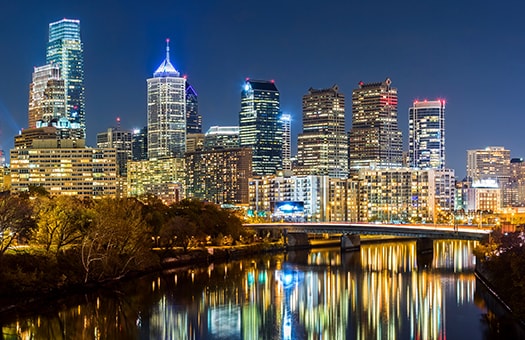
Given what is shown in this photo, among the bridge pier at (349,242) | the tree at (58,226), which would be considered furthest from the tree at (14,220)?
the bridge pier at (349,242)

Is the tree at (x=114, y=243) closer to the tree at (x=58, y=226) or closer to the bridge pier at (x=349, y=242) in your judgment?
the tree at (x=58, y=226)

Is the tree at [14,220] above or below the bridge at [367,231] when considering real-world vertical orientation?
above

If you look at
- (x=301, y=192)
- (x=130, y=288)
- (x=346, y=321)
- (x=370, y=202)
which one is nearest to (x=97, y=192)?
(x=301, y=192)

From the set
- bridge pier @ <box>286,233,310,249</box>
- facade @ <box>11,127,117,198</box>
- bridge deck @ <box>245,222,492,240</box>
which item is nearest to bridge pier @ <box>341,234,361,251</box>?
bridge deck @ <box>245,222,492,240</box>

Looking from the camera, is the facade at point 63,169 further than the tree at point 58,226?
Yes

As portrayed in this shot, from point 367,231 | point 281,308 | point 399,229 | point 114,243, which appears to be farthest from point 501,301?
point 367,231

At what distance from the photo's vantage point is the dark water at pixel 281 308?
47062mm

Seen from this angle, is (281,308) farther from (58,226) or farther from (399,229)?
(399,229)

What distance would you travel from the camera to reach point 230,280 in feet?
230

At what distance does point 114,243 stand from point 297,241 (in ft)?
167

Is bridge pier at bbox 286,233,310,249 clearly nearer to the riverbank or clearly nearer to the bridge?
the bridge

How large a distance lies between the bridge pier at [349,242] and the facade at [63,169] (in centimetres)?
7762

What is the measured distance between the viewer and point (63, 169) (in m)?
176

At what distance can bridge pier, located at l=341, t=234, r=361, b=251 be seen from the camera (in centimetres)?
10949
